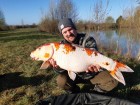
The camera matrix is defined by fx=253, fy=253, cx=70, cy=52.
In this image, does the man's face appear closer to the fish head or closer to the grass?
the fish head

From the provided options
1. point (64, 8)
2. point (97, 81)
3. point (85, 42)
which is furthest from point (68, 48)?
point (64, 8)

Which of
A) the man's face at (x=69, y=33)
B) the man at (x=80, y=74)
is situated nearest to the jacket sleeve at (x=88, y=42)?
the man at (x=80, y=74)

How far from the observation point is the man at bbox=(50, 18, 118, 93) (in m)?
3.36

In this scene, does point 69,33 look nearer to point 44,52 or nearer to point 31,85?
point 44,52

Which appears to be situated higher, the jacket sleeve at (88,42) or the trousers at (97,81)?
the jacket sleeve at (88,42)

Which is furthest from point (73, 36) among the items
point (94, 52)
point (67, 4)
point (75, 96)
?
point (67, 4)

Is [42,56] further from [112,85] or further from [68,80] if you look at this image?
[112,85]

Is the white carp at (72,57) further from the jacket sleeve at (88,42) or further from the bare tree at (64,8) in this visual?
the bare tree at (64,8)

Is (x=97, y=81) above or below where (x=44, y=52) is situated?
below

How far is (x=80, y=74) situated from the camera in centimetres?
363

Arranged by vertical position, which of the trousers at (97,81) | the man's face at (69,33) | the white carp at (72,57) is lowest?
the trousers at (97,81)

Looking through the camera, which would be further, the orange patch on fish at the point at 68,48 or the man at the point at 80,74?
the man at the point at 80,74

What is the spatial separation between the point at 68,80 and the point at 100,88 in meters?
0.49

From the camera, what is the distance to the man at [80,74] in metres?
3.36
